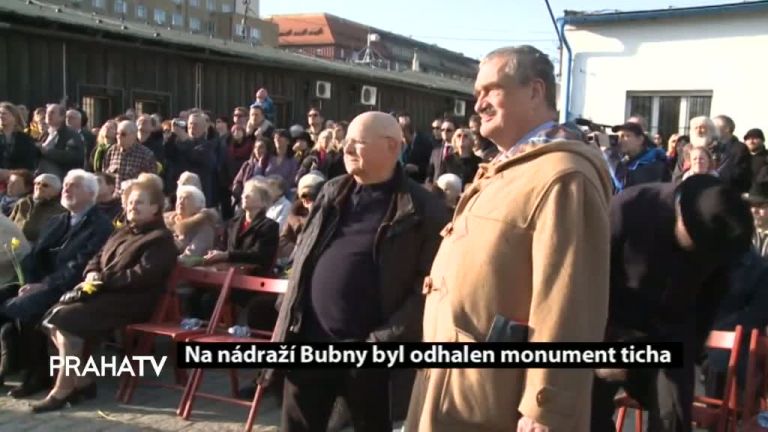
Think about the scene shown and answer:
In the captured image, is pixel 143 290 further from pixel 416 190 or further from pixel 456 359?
pixel 456 359

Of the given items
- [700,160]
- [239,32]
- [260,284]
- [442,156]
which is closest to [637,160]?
[442,156]

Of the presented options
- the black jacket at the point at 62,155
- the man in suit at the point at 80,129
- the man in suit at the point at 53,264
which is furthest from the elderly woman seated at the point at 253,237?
the man in suit at the point at 80,129

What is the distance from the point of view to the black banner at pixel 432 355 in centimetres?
204

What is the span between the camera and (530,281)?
2.09 meters

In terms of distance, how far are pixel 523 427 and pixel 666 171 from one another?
5.77 m

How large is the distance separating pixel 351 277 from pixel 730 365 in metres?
2.01

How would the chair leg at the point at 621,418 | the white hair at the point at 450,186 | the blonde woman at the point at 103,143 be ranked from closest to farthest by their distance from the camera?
the chair leg at the point at 621,418, the white hair at the point at 450,186, the blonde woman at the point at 103,143

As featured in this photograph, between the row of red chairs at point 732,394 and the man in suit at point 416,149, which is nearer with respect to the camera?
the row of red chairs at point 732,394

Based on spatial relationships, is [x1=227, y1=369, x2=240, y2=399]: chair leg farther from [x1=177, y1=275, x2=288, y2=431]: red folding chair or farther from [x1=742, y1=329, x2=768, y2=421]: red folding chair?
[x1=742, y1=329, x2=768, y2=421]: red folding chair

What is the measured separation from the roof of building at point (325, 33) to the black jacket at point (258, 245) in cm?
5346

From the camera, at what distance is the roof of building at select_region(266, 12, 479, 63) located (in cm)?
6059

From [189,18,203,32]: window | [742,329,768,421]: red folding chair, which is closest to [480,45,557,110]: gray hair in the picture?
[742,329,768,421]: red folding chair

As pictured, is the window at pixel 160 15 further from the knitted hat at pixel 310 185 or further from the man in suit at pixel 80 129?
the knitted hat at pixel 310 185

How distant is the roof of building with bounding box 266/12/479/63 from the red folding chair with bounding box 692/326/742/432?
5576 centimetres
